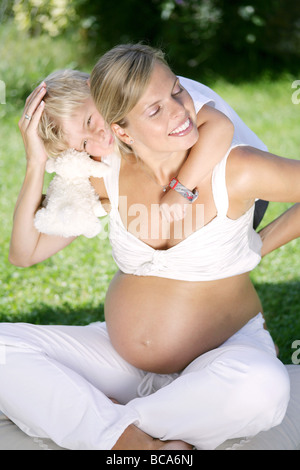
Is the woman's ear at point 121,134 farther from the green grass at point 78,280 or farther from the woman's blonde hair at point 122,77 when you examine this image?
the green grass at point 78,280

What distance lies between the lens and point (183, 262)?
273cm

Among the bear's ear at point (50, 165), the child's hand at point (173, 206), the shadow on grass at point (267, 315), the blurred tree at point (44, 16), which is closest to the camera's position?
the child's hand at point (173, 206)

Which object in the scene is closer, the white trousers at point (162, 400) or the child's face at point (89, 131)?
the white trousers at point (162, 400)

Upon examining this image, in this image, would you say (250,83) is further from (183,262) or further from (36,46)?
(183,262)

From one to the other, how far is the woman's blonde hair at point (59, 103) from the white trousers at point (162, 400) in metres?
0.84

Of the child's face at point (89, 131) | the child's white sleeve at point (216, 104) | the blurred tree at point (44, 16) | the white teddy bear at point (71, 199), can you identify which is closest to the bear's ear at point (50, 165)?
the white teddy bear at point (71, 199)

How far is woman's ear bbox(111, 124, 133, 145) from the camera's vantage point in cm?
271

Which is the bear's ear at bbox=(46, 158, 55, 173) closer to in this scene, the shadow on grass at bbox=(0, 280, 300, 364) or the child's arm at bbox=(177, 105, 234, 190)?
the child's arm at bbox=(177, 105, 234, 190)

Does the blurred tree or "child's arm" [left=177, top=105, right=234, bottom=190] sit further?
the blurred tree

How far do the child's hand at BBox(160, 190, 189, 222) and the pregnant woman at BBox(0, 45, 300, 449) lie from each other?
4 cm

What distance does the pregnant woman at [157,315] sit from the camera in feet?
8.02

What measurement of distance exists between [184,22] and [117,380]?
670cm

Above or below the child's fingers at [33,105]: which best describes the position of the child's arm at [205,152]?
below

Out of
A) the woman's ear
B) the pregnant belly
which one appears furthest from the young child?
the pregnant belly
